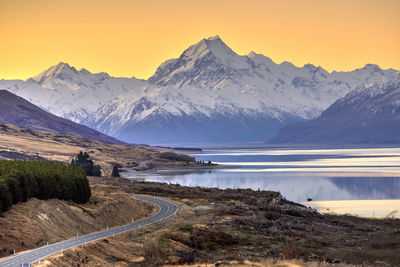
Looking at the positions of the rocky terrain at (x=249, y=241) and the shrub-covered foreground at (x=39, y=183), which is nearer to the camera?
the rocky terrain at (x=249, y=241)

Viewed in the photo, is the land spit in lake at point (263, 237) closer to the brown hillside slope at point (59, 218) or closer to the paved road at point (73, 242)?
the paved road at point (73, 242)

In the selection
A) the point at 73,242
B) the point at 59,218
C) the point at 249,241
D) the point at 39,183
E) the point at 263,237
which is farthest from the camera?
the point at 39,183

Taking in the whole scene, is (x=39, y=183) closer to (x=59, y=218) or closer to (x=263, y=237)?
(x=59, y=218)

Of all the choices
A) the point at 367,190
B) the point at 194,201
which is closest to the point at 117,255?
the point at 194,201

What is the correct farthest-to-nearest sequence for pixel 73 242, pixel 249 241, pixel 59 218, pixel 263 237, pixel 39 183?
1. pixel 39 183
2. pixel 59 218
3. pixel 263 237
4. pixel 249 241
5. pixel 73 242

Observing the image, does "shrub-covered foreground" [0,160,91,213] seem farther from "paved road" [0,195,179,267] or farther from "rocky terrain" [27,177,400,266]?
"rocky terrain" [27,177,400,266]

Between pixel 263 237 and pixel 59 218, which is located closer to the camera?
pixel 263 237

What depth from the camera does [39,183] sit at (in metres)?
73.2

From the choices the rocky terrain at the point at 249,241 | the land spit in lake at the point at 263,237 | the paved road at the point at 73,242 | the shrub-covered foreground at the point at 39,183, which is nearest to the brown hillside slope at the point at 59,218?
the shrub-covered foreground at the point at 39,183

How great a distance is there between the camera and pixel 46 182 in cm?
7400

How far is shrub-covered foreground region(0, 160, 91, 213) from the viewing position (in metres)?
66.3

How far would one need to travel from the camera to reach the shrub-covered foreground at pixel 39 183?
2609 inches

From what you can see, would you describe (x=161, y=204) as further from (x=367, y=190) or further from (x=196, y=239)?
(x=367, y=190)

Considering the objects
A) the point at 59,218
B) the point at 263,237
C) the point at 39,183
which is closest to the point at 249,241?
the point at 263,237
